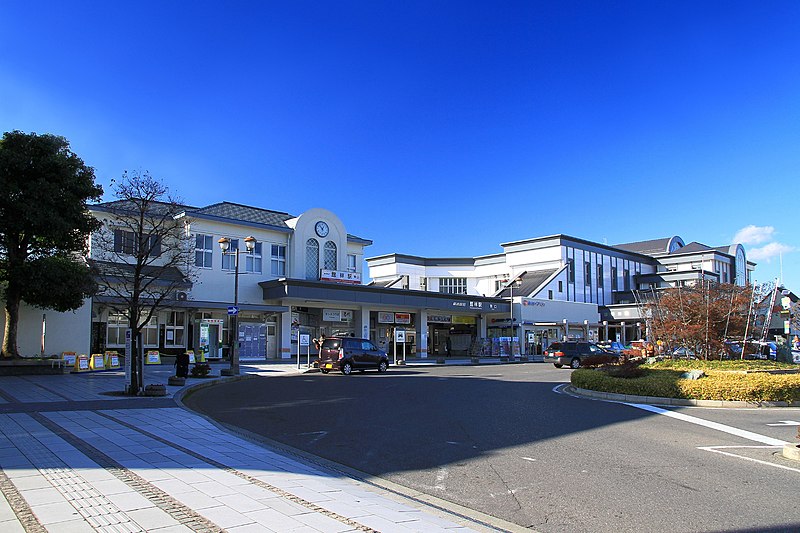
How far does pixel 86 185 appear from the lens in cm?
2366

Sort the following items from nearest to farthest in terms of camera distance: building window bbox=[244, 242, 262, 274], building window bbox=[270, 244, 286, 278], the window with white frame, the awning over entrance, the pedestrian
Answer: the pedestrian < the window with white frame < the awning over entrance < building window bbox=[244, 242, 262, 274] < building window bbox=[270, 244, 286, 278]

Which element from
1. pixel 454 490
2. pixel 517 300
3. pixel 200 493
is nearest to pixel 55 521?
pixel 200 493

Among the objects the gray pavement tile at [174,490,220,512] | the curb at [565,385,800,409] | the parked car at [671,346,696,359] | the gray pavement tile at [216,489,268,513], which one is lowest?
the curb at [565,385,800,409]

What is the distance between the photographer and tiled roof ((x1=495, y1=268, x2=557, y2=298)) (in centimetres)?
5456

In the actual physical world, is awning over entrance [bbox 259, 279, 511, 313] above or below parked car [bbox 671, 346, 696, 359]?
above

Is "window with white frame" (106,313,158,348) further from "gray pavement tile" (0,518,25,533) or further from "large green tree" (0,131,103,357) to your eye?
"gray pavement tile" (0,518,25,533)

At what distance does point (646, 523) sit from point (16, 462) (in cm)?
748

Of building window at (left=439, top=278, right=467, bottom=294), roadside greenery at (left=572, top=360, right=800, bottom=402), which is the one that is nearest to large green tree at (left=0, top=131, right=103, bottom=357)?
roadside greenery at (left=572, top=360, right=800, bottom=402)

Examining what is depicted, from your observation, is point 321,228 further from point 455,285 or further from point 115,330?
point 455,285

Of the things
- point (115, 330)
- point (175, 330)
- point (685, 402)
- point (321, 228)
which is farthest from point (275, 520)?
point (321, 228)

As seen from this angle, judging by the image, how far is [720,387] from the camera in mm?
15414

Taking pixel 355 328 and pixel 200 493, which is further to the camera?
pixel 355 328

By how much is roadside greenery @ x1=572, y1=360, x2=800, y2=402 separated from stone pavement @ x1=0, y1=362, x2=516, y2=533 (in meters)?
11.3

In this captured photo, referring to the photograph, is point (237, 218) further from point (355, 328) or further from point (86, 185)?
point (86, 185)
